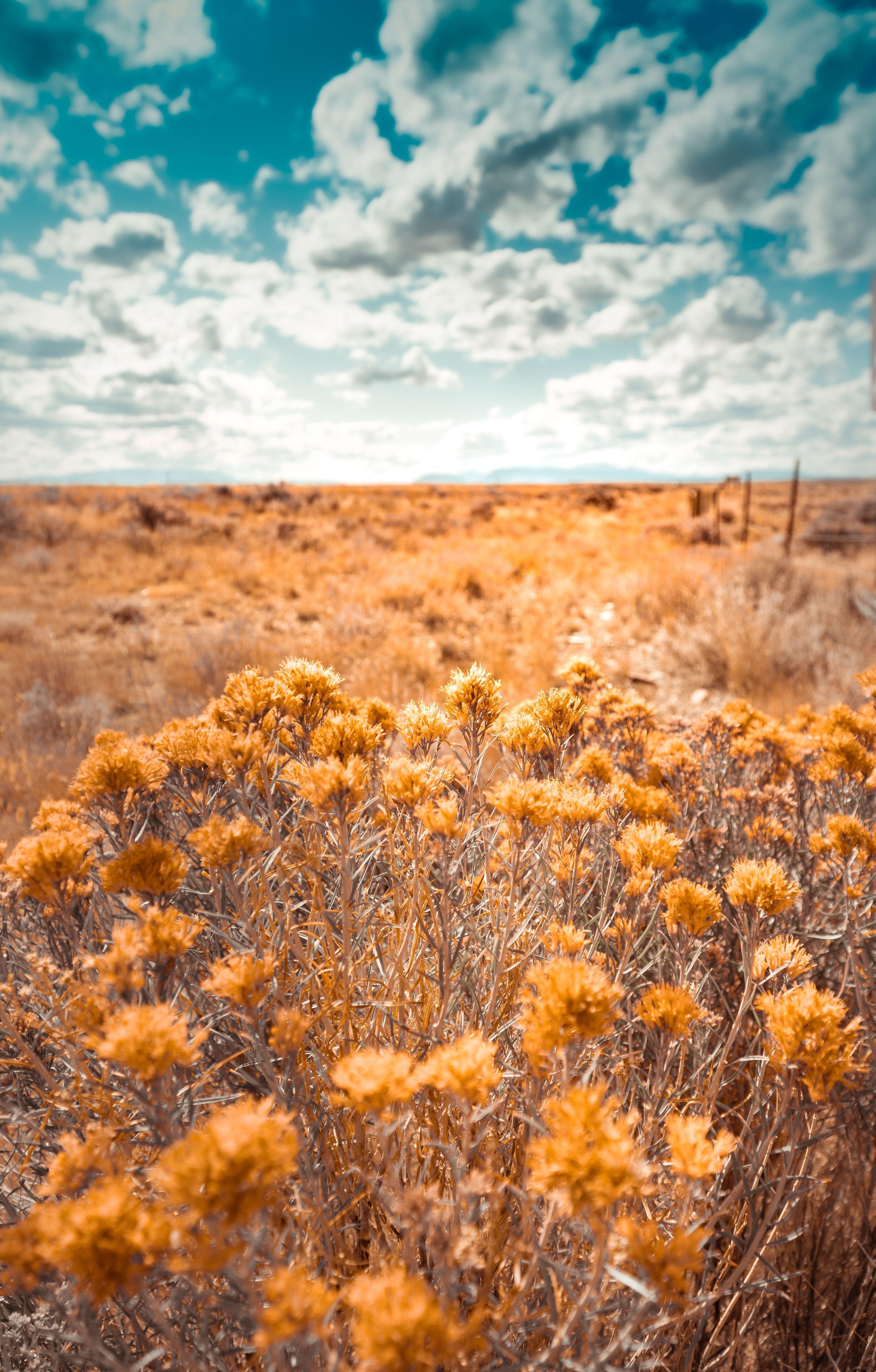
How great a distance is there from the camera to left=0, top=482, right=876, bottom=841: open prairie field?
230 inches

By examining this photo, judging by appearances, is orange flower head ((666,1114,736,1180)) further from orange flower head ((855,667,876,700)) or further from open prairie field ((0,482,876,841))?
orange flower head ((855,667,876,700))

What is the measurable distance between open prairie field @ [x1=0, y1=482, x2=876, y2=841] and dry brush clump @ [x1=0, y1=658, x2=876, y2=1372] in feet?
2.80

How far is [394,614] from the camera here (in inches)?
360

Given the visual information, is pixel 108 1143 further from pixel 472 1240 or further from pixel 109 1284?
pixel 472 1240

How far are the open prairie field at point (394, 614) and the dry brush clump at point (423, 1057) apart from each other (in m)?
0.85

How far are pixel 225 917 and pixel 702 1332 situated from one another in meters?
1.36

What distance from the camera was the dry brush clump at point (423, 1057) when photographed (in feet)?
2.25

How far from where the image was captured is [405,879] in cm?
153

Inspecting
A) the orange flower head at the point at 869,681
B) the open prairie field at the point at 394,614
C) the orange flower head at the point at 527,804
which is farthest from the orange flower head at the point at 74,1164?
the orange flower head at the point at 869,681

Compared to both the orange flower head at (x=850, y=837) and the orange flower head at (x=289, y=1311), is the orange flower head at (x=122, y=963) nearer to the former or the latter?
the orange flower head at (x=289, y=1311)

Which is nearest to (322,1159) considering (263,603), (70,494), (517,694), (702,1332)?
(702,1332)

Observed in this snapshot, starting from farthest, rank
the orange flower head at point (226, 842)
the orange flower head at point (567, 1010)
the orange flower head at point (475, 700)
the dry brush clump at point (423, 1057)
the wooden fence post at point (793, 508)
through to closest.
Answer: the wooden fence post at point (793, 508), the orange flower head at point (475, 700), the orange flower head at point (226, 842), the orange flower head at point (567, 1010), the dry brush clump at point (423, 1057)

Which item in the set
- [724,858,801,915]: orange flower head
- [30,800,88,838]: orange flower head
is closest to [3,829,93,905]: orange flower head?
[30,800,88,838]: orange flower head

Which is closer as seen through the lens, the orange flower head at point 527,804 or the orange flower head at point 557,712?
the orange flower head at point 527,804
